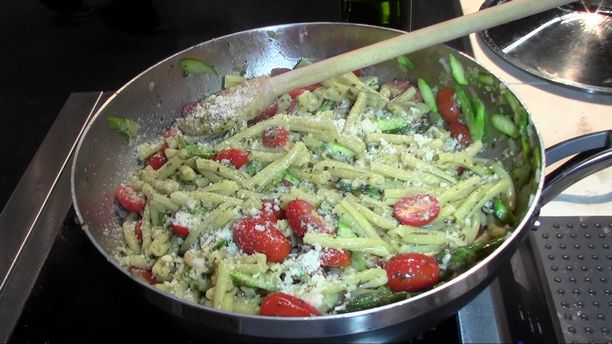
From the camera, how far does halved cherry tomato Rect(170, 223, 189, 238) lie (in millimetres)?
1024

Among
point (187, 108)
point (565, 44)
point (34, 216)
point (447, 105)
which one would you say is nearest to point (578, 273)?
point (447, 105)

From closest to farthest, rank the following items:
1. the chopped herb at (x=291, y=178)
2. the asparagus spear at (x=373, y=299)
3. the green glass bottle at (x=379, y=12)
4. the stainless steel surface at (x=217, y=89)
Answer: the stainless steel surface at (x=217, y=89)
the asparagus spear at (x=373, y=299)
the chopped herb at (x=291, y=178)
the green glass bottle at (x=379, y=12)

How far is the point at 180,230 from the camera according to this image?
1027 mm

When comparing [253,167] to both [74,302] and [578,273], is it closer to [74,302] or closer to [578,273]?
[74,302]

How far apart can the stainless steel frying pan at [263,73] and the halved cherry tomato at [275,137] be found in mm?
281

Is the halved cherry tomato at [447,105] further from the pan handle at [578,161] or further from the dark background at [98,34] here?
the dark background at [98,34]

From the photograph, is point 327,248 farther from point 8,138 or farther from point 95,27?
point 95,27

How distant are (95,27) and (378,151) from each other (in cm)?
170

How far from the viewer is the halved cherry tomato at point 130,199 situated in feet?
3.73

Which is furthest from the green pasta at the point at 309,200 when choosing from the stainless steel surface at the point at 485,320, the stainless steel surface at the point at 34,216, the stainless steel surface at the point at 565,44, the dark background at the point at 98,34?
the dark background at the point at 98,34

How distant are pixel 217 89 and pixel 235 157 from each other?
320 millimetres

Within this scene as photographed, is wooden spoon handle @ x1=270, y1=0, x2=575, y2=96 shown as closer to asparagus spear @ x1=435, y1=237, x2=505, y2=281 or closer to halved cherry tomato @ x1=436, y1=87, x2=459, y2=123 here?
halved cherry tomato @ x1=436, y1=87, x2=459, y2=123

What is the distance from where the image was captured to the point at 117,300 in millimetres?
1116

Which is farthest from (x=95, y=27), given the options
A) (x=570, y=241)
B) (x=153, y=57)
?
(x=570, y=241)
